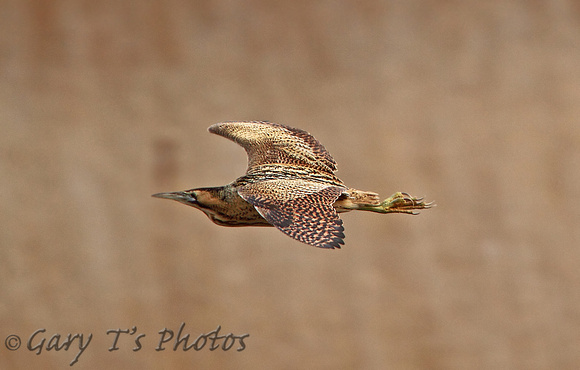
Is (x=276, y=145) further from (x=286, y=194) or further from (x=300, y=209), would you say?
(x=300, y=209)

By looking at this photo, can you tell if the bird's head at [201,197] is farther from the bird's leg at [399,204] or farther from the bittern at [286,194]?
the bird's leg at [399,204]

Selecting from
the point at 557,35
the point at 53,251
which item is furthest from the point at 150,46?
the point at 557,35

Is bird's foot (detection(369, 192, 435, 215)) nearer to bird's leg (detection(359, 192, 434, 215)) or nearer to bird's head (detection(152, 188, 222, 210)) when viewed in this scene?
bird's leg (detection(359, 192, 434, 215))

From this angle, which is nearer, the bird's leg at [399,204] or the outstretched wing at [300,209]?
the outstretched wing at [300,209]

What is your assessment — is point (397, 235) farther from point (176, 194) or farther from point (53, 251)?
point (176, 194)

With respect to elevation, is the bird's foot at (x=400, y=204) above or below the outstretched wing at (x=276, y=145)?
below

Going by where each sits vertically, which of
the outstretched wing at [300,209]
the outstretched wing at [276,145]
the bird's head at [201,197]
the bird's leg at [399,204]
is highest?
the outstretched wing at [276,145]

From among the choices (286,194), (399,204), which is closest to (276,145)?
(399,204)

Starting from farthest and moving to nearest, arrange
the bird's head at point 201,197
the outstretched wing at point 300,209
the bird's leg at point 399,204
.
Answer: the bird's leg at point 399,204
the bird's head at point 201,197
the outstretched wing at point 300,209

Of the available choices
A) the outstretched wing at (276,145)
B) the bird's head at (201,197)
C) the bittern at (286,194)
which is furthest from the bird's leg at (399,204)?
the bird's head at (201,197)
